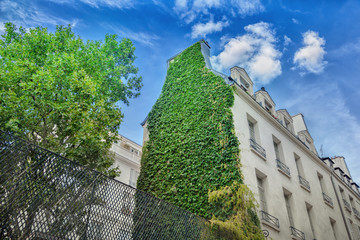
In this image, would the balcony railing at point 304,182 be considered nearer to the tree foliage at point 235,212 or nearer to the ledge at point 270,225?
the ledge at point 270,225

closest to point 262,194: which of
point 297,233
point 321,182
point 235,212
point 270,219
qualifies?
point 270,219

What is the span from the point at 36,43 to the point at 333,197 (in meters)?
20.5

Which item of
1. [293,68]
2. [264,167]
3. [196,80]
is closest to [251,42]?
[293,68]

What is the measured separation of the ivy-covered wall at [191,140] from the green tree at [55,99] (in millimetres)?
2688

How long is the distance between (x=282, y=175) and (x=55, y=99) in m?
11.5

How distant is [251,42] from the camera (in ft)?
55.4

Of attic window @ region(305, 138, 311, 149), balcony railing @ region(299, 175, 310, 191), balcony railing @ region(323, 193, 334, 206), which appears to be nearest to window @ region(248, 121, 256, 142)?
balcony railing @ region(299, 175, 310, 191)

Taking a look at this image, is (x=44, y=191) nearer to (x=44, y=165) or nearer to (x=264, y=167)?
(x=44, y=165)

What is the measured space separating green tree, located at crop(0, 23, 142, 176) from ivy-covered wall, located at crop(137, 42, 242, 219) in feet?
8.82

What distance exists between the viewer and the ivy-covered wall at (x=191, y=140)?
11178mm

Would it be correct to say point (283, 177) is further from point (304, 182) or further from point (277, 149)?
point (304, 182)

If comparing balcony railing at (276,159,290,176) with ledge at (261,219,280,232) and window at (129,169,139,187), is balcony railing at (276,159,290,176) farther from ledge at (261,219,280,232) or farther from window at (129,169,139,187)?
window at (129,169,139,187)

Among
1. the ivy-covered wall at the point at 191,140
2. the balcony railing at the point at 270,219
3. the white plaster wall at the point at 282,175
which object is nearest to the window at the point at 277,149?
the white plaster wall at the point at 282,175

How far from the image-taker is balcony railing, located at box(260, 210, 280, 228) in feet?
36.6
